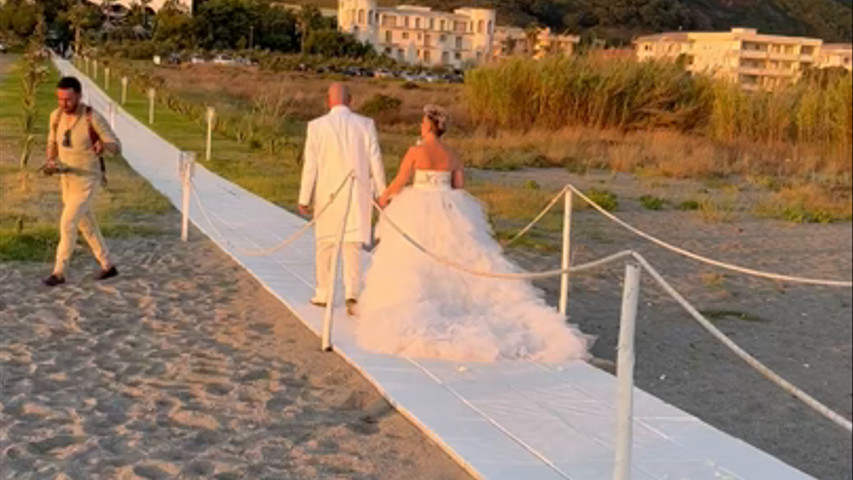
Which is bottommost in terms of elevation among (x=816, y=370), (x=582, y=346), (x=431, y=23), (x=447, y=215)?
(x=816, y=370)

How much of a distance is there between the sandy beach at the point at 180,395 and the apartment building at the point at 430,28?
1924cm

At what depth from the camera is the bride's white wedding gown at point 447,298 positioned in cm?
591

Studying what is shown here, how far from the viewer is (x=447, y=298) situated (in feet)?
20.3

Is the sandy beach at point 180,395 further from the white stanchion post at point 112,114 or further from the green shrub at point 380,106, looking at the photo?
the green shrub at point 380,106

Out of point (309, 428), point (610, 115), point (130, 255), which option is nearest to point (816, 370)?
point (309, 428)

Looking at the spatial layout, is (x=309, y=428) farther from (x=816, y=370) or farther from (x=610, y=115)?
(x=610, y=115)

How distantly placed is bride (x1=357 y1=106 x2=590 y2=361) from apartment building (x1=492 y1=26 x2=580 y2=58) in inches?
873

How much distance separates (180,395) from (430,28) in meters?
26.8

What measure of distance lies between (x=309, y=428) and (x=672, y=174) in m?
18.0

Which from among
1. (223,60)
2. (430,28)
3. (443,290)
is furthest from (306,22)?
(443,290)

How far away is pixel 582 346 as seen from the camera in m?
6.08

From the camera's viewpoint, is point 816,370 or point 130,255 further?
point 130,255

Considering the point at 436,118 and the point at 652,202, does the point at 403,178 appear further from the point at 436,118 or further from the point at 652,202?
the point at 652,202

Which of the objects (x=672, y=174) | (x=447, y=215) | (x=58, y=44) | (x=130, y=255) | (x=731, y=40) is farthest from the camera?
(x=731, y=40)
